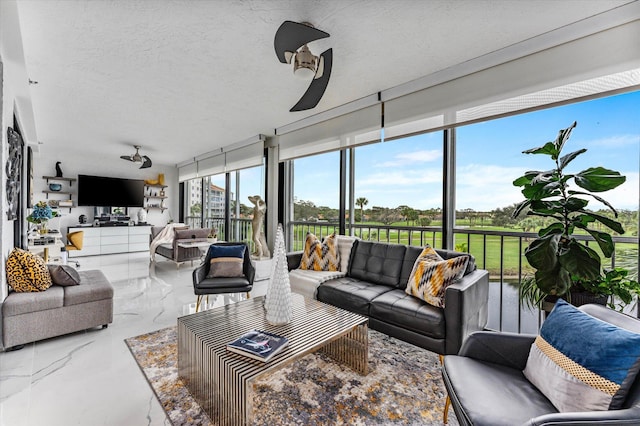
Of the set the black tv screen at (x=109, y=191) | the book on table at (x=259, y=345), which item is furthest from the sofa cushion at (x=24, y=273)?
the black tv screen at (x=109, y=191)

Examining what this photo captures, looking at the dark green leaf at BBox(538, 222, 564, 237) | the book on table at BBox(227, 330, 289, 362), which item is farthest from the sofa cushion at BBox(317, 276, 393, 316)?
the dark green leaf at BBox(538, 222, 564, 237)

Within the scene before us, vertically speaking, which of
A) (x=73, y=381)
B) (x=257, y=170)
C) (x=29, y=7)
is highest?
(x=29, y=7)

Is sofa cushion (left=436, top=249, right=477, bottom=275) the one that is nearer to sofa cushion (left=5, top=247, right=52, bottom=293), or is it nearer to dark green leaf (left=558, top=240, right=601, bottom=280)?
dark green leaf (left=558, top=240, right=601, bottom=280)

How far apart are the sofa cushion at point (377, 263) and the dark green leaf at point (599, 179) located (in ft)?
5.04

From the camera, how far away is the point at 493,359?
1514 millimetres

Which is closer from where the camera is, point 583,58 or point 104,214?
point 583,58

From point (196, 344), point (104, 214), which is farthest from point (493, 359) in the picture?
point (104, 214)

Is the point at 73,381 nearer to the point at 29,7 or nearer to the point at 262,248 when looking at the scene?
the point at 29,7

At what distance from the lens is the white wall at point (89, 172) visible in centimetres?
660

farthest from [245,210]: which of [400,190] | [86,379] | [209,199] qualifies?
[86,379]

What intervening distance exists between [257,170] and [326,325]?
14.4 feet

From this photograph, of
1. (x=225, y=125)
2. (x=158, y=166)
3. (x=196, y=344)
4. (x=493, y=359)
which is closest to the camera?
(x=493, y=359)

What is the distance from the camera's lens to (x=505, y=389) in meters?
1.30

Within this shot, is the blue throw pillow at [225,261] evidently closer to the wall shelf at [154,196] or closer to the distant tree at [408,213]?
the distant tree at [408,213]
